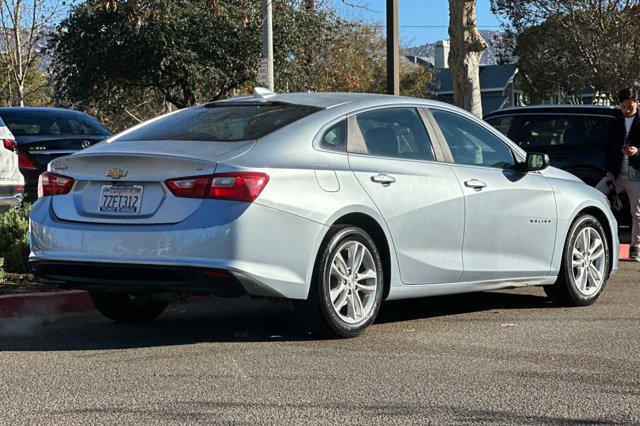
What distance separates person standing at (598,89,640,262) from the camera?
12.3 meters

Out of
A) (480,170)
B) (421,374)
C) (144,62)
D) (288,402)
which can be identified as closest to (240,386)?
(288,402)

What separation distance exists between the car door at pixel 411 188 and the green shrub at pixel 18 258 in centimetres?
413

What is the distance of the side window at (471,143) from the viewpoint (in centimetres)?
829

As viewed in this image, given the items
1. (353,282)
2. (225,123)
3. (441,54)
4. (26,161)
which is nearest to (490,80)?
(441,54)

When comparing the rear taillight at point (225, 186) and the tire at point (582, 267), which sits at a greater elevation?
the rear taillight at point (225, 186)

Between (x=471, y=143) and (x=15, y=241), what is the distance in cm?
457

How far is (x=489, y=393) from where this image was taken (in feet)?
18.6

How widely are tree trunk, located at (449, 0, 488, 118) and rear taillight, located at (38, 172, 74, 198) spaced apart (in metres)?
13.1

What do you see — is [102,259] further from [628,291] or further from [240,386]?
[628,291]

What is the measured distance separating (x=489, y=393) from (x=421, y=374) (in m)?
0.55

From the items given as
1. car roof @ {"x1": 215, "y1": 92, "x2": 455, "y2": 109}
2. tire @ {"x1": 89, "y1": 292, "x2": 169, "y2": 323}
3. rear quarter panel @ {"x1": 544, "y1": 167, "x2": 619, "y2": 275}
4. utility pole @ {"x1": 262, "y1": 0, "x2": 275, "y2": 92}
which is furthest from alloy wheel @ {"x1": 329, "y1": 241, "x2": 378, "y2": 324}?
utility pole @ {"x1": 262, "y1": 0, "x2": 275, "y2": 92}

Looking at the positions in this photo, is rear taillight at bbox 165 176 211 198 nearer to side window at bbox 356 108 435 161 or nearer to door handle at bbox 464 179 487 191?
side window at bbox 356 108 435 161

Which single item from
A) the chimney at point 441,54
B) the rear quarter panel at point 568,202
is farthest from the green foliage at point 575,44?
the chimney at point 441,54

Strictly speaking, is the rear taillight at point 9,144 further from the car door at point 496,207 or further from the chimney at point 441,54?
the chimney at point 441,54
